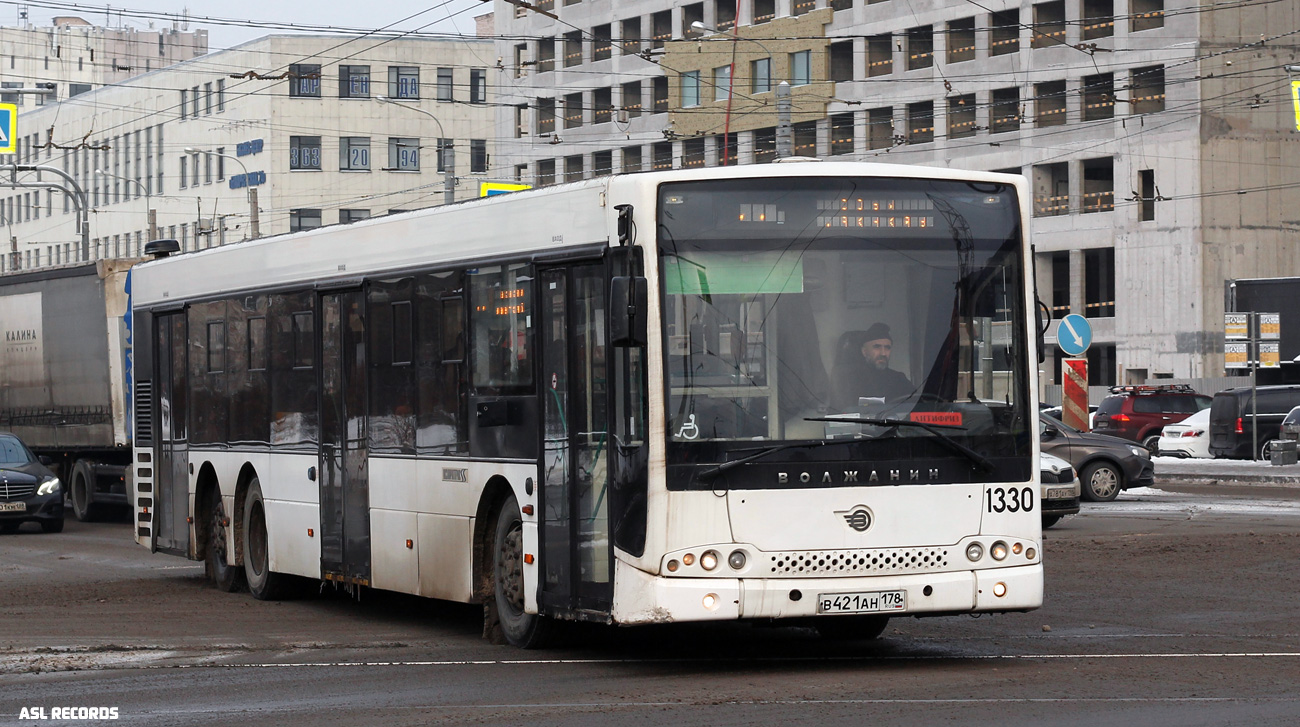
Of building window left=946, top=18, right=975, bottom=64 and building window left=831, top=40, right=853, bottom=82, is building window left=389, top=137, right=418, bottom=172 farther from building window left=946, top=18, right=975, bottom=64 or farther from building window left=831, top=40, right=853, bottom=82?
building window left=946, top=18, right=975, bottom=64

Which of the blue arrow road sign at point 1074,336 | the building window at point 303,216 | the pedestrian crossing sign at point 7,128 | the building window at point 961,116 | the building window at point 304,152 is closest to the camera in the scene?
the blue arrow road sign at point 1074,336

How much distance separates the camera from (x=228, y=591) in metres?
16.8

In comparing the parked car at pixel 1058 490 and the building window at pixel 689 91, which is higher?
the building window at pixel 689 91

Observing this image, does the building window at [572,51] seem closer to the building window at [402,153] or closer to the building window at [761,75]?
the building window at [761,75]

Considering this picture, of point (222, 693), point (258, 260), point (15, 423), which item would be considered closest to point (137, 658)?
point (222, 693)

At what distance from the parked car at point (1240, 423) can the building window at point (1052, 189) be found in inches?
964

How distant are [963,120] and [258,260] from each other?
181 ft

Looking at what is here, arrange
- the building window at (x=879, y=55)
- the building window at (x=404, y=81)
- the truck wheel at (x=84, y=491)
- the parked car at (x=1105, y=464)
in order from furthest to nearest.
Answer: the building window at (x=404, y=81) < the building window at (x=879, y=55) < the truck wheel at (x=84, y=491) < the parked car at (x=1105, y=464)

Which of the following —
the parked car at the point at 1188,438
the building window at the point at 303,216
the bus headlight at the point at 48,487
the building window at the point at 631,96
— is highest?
the building window at the point at 631,96

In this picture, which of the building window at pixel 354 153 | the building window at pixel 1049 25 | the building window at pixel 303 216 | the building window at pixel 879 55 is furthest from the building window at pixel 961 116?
the building window at pixel 354 153

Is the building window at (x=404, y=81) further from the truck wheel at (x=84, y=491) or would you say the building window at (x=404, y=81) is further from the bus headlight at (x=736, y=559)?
the bus headlight at (x=736, y=559)

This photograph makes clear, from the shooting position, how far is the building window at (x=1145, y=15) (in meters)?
62.7

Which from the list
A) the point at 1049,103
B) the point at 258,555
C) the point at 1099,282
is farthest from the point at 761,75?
the point at 258,555

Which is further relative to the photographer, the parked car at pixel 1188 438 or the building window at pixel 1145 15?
the building window at pixel 1145 15
